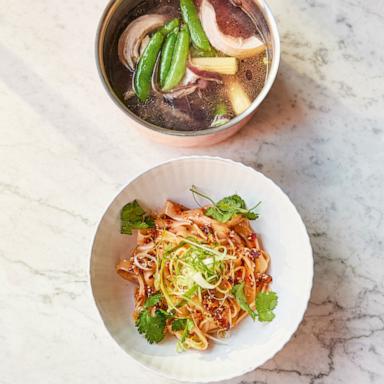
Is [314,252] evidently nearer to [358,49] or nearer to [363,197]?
[363,197]

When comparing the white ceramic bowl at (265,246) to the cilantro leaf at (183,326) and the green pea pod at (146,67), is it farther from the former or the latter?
the green pea pod at (146,67)

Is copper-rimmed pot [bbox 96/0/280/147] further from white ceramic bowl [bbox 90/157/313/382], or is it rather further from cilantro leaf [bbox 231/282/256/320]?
cilantro leaf [bbox 231/282/256/320]

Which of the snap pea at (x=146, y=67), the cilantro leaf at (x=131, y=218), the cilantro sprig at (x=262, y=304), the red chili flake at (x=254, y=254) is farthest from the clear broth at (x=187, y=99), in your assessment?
the cilantro sprig at (x=262, y=304)

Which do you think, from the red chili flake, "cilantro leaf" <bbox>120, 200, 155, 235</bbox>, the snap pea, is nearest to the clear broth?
the snap pea

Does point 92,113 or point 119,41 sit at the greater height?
point 119,41

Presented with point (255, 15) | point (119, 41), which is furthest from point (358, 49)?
point (119, 41)

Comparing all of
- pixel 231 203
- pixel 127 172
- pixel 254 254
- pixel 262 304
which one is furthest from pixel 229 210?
pixel 127 172
